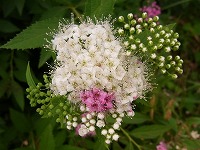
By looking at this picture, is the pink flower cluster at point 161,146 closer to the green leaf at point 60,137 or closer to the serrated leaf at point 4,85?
the green leaf at point 60,137

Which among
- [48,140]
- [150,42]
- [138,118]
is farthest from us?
[138,118]

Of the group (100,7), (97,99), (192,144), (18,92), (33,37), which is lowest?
(192,144)

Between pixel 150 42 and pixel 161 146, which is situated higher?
pixel 150 42

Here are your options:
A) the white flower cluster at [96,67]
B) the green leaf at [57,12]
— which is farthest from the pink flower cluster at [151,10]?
the white flower cluster at [96,67]

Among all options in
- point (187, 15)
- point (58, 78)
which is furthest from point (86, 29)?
point (187, 15)

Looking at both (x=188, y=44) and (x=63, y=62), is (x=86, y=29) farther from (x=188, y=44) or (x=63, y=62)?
(x=188, y=44)

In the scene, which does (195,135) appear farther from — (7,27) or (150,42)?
(7,27)

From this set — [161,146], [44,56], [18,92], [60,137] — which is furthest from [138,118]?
[18,92]

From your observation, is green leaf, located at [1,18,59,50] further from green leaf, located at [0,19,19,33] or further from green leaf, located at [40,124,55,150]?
green leaf, located at [0,19,19,33]
